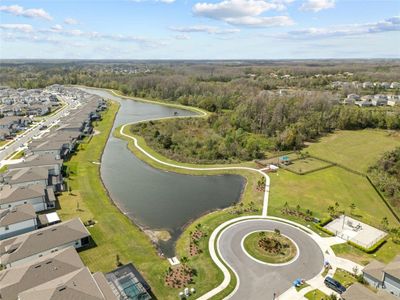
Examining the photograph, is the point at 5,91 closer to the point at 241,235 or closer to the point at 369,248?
the point at 241,235

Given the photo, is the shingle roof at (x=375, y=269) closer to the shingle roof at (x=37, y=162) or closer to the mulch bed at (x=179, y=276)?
the mulch bed at (x=179, y=276)

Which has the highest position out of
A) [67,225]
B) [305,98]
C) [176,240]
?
[305,98]

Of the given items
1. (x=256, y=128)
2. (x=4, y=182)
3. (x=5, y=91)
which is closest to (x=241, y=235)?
(x=4, y=182)

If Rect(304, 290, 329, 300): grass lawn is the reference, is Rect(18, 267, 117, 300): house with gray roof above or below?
above

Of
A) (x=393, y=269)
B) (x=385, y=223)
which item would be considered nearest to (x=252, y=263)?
(x=393, y=269)

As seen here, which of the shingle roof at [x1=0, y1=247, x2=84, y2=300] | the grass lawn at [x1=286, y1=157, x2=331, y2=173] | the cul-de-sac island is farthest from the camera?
the grass lawn at [x1=286, y1=157, x2=331, y2=173]

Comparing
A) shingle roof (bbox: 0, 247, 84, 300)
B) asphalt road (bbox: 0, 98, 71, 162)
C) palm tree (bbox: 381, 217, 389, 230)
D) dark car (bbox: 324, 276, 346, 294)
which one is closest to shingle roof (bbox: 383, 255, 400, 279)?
dark car (bbox: 324, 276, 346, 294)

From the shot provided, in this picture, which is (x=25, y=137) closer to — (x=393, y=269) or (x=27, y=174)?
(x=27, y=174)

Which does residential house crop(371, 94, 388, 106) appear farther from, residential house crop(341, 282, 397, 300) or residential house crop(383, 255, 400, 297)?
residential house crop(341, 282, 397, 300)
